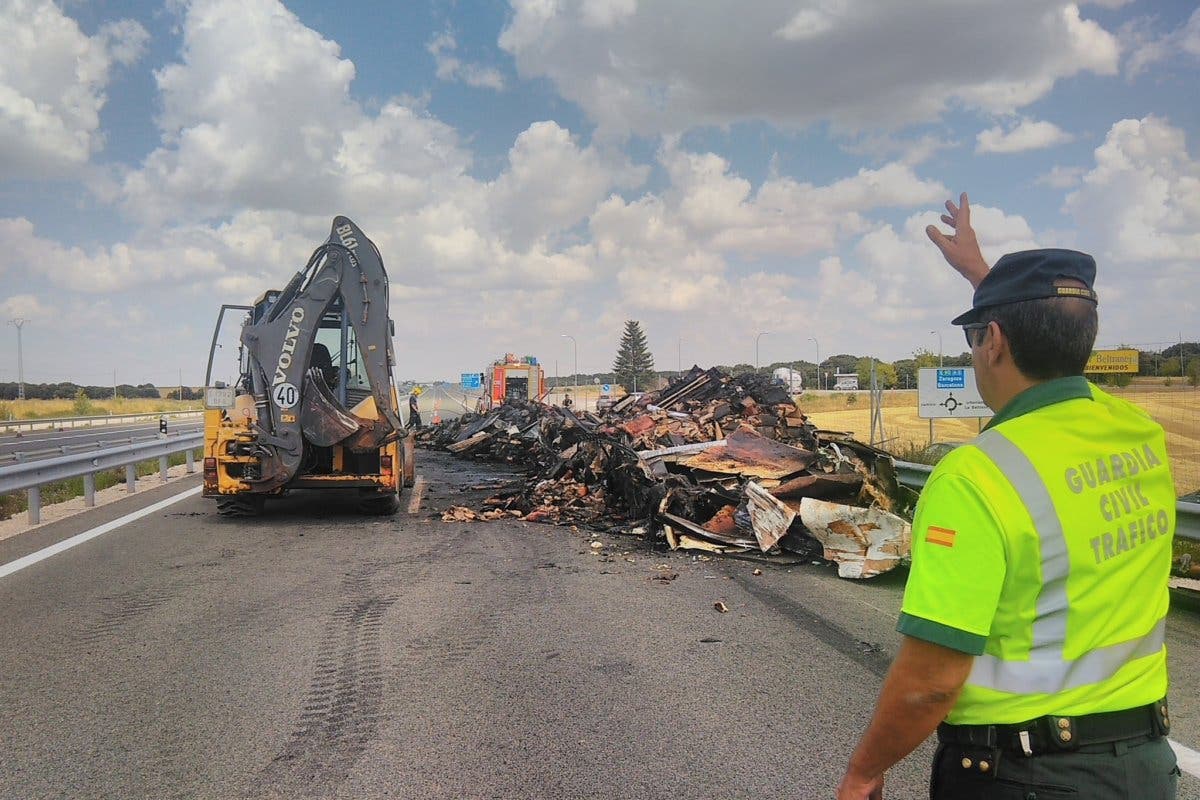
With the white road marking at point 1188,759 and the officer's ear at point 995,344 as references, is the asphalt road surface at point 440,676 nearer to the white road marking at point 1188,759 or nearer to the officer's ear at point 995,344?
the white road marking at point 1188,759

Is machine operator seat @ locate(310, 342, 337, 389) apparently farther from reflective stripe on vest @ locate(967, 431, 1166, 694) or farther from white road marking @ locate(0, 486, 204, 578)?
reflective stripe on vest @ locate(967, 431, 1166, 694)

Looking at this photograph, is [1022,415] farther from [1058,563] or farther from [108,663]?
[108,663]

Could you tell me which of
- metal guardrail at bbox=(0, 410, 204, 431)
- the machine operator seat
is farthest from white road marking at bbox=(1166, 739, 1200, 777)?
metal guardrail at bbox=(0, 410, 204, 431)

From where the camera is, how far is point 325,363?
39.6 ft

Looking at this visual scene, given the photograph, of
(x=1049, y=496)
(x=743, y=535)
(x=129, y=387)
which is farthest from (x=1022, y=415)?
(x=129, y=387)

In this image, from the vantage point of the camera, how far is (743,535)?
30.4ft

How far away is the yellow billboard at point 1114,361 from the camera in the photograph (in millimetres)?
13627

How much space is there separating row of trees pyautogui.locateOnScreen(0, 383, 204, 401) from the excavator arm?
90.2m

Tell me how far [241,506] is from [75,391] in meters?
112

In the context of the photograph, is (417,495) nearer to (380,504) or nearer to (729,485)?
(380,504)

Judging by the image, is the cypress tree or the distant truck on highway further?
the cypress tree

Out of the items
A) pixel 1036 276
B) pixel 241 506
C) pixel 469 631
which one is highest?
pixel 1036 276

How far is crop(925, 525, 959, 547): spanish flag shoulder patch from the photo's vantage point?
5.35 ft

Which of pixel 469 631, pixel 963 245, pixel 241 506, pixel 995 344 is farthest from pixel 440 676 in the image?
pixel 241 506
